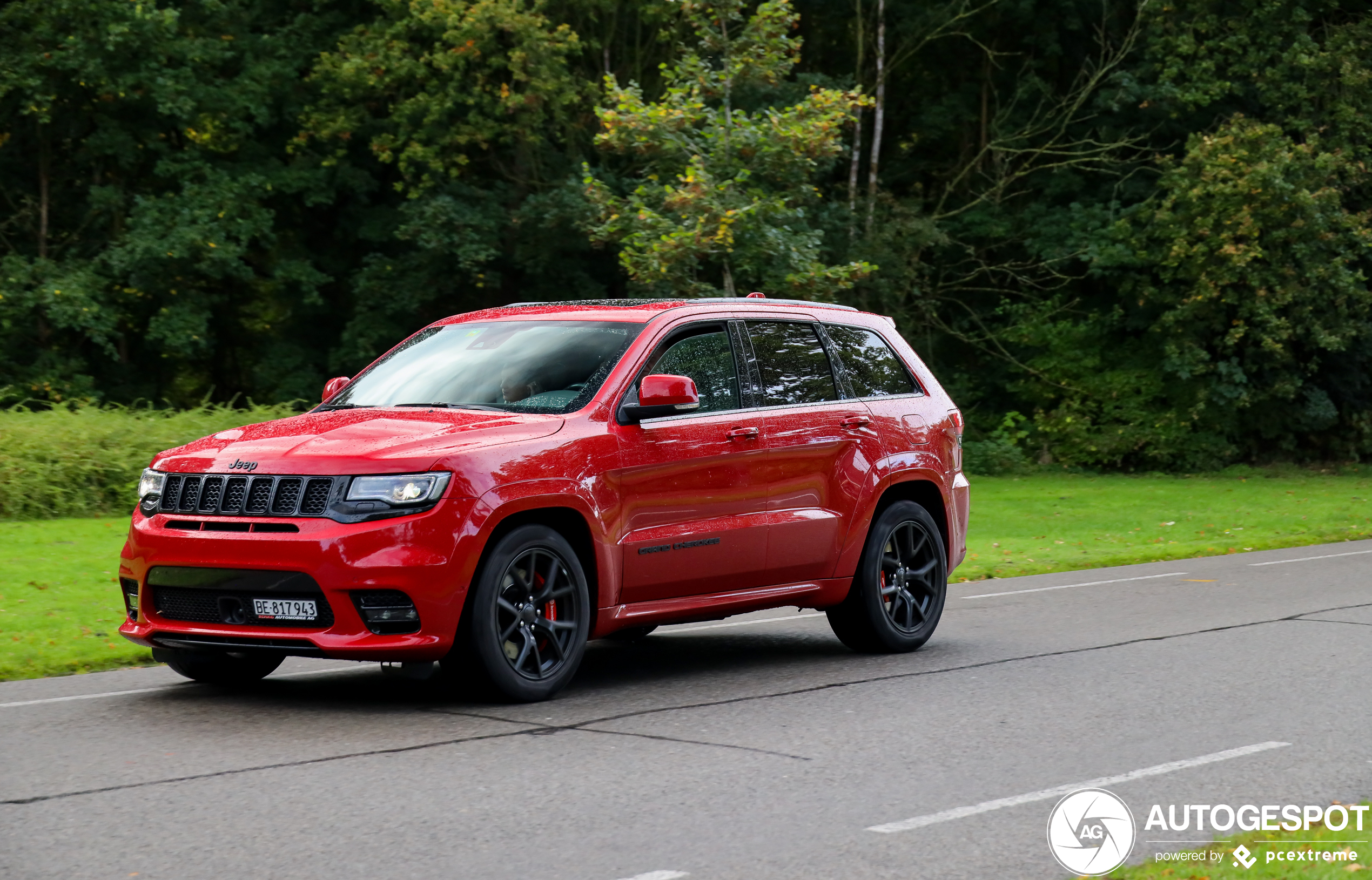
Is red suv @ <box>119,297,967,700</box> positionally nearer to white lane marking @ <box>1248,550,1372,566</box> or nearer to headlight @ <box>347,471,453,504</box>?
headlight @ <box>347,471,453,504</box>

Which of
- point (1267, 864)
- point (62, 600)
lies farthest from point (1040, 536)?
point (1267, 864)

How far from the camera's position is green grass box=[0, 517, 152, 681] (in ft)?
32.2

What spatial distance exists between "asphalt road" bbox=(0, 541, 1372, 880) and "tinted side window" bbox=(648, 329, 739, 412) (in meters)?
1.52

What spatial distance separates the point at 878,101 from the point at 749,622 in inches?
1064

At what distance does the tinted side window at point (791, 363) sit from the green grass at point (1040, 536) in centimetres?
392

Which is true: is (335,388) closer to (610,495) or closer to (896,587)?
(610,495)

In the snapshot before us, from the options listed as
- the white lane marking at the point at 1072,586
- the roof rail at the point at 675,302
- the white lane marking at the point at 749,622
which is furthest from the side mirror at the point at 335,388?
the white lane marking at the point at 1072,586

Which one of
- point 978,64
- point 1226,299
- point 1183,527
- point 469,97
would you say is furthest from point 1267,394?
point 469,97

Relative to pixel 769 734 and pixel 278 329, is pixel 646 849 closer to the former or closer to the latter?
pixel 769 734

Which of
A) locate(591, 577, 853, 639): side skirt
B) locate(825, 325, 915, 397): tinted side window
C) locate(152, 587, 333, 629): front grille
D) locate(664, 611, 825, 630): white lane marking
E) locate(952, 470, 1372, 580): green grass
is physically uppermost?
locate(825, 325, 915, 397): tinted side window

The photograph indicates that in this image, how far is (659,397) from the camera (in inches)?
331

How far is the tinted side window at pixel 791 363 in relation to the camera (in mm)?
9625

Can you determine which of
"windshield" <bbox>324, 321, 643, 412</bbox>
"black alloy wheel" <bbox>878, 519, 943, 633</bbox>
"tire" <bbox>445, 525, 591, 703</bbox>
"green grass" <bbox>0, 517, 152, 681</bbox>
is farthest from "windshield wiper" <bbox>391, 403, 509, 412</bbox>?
"black alloy wheel" <bbox>878, 519, 943, 633</bbox>

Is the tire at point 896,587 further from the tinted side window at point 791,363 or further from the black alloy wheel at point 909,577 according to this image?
the tinted side window at point 791,363
